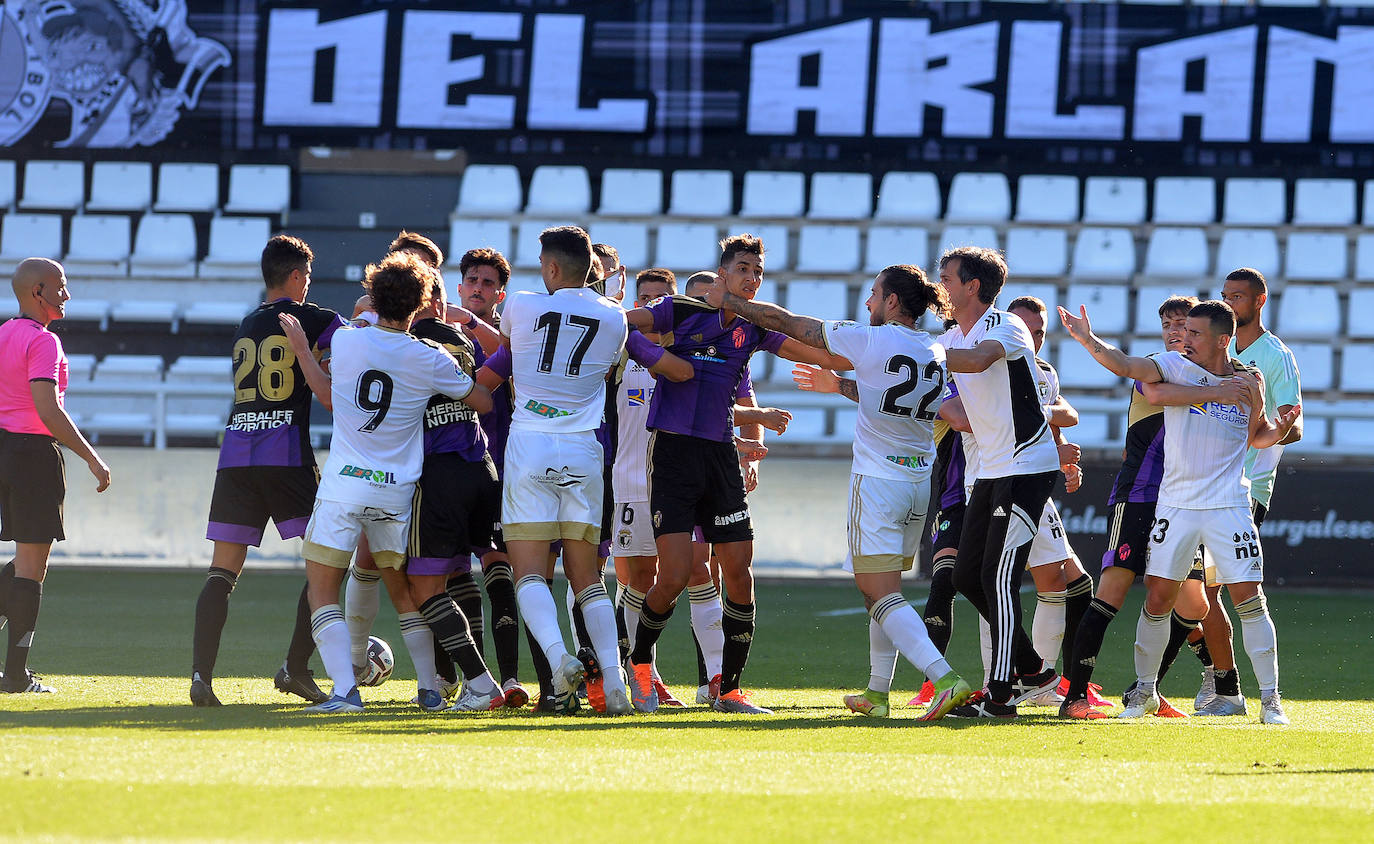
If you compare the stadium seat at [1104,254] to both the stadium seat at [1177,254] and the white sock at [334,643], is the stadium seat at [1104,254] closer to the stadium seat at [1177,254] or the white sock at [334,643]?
the stadium seat at [1177,254]

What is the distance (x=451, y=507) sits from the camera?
6.18m

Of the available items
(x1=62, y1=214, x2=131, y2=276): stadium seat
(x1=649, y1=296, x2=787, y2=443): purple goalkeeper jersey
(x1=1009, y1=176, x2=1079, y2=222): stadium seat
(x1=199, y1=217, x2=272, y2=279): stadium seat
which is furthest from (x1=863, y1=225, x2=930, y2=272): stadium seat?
(x1=649, y1=296, x2=787, y2=443): purple goalkeeper jersey

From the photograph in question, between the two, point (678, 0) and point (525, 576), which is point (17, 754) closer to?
point (525, 576)

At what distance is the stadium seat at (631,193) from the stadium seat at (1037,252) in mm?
4577

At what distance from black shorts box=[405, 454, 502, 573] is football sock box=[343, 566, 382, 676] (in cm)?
42

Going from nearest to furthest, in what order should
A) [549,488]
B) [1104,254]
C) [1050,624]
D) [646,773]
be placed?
[646,773] → [549,488] → [1050,624] → [1104,254]

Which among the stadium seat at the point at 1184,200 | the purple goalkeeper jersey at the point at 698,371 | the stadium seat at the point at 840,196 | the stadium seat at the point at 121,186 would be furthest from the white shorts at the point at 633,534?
the stadium seat at the point at 121,186

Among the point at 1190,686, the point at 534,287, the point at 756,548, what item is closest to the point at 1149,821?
the point at 1190,686

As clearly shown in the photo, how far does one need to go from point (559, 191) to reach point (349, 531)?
43.1ft

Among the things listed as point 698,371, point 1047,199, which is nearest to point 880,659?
point 698,371

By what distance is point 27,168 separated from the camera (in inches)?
741

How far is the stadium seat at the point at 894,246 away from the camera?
58.2ft

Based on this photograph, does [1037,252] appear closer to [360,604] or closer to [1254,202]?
[1254,202]

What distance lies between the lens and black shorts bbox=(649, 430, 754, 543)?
6398 millimetres
